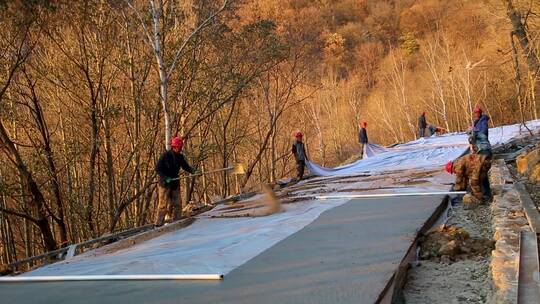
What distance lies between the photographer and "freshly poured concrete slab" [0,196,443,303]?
350 centimetres

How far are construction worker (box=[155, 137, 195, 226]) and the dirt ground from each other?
4201 mm

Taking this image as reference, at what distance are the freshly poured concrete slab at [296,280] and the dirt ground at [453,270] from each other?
0.21 m

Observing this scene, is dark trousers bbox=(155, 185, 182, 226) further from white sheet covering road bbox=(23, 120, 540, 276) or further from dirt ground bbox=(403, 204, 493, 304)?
dirt ground bbox=(403, 204, 493, 304)

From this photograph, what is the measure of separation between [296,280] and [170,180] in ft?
14.4

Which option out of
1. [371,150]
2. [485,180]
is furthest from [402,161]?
[485,180]

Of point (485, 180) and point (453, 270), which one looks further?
point (485, 180)

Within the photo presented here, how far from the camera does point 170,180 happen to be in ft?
25.7

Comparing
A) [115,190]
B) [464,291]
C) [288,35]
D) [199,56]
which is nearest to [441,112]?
[288,35]

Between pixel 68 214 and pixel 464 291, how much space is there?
13.9m

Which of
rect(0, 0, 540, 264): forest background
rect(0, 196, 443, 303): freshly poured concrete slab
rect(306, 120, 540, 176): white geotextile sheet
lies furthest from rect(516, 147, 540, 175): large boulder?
rect(0, 196, 443, 303): freshly poured concrete slab

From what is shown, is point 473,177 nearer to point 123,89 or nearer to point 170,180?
point 170,180

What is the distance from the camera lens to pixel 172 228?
6.95 m

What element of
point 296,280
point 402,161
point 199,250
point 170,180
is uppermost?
point 170,180

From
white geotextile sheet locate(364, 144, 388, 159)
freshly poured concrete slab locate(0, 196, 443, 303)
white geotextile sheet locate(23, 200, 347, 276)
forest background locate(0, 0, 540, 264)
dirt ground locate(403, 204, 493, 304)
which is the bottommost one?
dirt ground locate(403, 204, 493, 304)
